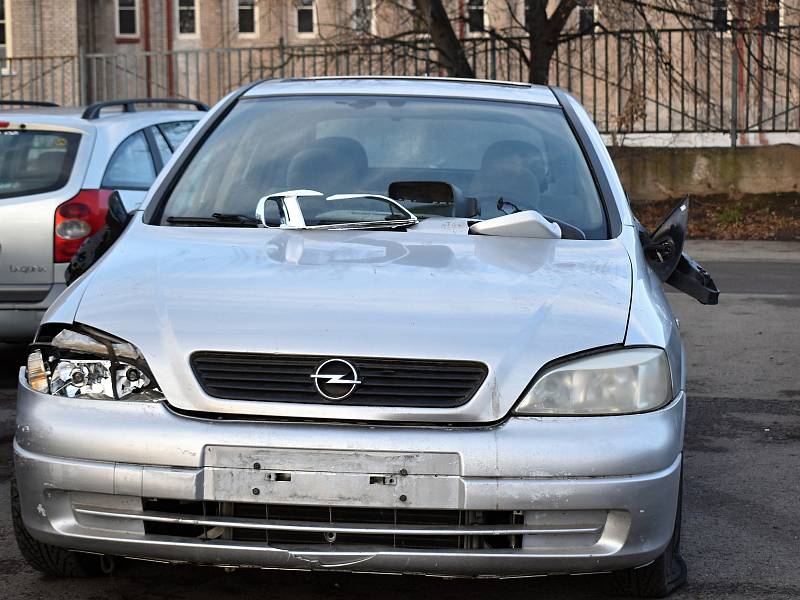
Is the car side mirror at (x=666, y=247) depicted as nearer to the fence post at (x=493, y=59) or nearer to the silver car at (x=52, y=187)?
the silver car at (x=52, y=187)

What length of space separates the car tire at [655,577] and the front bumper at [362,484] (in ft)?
1.18

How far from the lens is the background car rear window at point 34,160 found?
770 centimetres

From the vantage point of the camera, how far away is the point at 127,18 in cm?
4091

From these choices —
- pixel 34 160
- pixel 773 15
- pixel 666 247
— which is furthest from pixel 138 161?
pixel 773 15

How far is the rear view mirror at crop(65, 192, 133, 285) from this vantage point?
4832 mm

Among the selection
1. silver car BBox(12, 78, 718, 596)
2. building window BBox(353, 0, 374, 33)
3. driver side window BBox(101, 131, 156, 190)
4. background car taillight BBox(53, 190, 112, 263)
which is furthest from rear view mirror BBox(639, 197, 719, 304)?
building window BBox(353, 0, 374, 33)

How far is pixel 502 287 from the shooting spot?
3.88 m

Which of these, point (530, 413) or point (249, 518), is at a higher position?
point (530, 413)

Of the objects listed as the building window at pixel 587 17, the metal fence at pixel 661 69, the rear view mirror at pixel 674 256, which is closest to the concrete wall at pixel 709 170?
the metal fence at pixel 661 69

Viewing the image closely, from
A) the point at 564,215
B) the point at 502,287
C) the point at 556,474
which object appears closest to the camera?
the point at 556,474

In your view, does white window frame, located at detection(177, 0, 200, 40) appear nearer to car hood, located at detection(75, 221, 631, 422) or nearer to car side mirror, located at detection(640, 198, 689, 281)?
car side mirror, located at detection(640, 198, 689, 281)

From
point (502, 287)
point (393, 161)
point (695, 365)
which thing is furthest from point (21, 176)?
point (502, 287)

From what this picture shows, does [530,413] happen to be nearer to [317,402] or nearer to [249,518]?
[317,402]

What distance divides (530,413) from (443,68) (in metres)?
16.7
